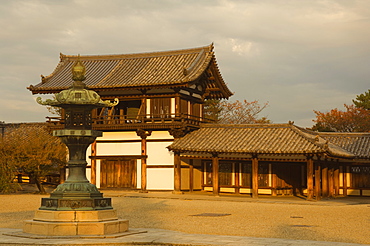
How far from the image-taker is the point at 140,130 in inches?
1345

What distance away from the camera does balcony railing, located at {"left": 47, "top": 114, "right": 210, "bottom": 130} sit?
3356 cm

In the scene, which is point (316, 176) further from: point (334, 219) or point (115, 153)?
point (115, 153)

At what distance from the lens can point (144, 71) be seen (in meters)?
36.5

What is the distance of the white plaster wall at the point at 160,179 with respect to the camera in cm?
3416

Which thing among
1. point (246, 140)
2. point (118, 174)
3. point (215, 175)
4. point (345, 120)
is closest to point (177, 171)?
point (215, 175)

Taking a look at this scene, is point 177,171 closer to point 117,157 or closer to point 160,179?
point 160,179

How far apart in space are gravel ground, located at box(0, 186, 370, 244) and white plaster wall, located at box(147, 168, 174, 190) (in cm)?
345

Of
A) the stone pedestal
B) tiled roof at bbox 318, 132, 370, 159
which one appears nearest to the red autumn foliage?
tiled roof at bbox 318, 132, 370, 159

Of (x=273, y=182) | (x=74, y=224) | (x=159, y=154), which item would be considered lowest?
(x=74, y=224)

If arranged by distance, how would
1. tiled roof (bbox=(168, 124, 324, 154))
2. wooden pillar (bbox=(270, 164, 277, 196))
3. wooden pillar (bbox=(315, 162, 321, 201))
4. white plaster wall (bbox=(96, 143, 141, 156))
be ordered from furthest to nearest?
white plaster wall (bbox=(96, 143, 141, 156))
wooden pillar (bbox=(270, 164, 277, 196))
tiled roof (bbox=(168, 124, 324, 154))
wooden pillar (bbox=(315, 162, 321, 201))

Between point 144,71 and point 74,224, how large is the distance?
22.6 m

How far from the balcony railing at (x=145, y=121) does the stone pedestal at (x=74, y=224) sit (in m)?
18.2

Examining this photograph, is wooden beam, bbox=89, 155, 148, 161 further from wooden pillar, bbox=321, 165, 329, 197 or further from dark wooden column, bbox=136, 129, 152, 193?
wooden pillar, bbox=321, 165, 329, 197

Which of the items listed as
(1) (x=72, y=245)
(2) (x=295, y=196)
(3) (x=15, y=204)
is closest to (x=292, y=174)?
(2) (x=295, y=196)
